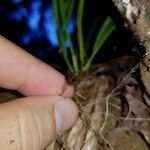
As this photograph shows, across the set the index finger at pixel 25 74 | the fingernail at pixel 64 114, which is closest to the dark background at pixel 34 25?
the index finger at pixel 25 74

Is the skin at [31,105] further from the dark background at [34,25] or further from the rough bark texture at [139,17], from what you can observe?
the dark background at [34,25]

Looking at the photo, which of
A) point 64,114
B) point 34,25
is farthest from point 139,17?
point 34,25

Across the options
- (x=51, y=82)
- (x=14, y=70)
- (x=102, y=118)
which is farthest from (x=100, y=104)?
(x=14, y=70)

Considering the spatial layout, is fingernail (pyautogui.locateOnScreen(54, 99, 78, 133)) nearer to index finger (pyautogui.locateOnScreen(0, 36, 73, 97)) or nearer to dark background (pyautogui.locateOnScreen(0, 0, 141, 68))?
index finger (pyautogui.locateOnScreen(0, 36, 73, 97))

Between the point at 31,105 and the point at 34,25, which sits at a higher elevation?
the point at 34,25

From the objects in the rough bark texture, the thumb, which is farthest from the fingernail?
the rough bark texture

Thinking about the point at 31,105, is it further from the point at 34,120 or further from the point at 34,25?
the point at 34,25

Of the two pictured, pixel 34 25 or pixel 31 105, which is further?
pixel 34 25

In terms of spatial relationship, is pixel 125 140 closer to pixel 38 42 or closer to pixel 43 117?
pixel 43 117
